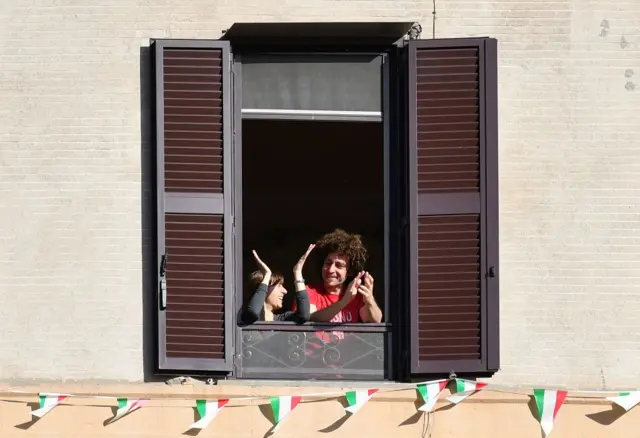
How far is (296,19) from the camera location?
9.12 meters

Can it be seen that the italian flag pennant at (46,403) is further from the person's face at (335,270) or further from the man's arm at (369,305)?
the man's arm at (369,305)

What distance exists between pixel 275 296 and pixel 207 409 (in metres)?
A: 0.99

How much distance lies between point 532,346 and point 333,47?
2420mm

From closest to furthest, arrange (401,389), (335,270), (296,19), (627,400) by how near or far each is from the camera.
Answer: (627,400) → (401,389) → (296,19) → (335,270)

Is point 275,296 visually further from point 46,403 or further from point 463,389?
point 46,403

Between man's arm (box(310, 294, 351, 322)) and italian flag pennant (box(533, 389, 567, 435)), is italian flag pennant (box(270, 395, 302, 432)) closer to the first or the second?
man's arm (box(310, 294, 351, 322))

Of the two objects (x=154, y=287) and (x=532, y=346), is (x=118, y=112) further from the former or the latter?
(x=532, y=346)

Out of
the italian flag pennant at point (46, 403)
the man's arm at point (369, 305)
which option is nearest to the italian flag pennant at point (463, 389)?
the man's arm at point (369, 305)

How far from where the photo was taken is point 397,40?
29.9 ft

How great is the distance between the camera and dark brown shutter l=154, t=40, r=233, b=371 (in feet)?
29.3

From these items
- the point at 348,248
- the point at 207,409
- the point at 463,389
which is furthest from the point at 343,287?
the point at 207,409

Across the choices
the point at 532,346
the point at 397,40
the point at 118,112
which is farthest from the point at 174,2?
the point at 532,346

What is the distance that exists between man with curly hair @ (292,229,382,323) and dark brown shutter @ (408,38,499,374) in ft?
1.33

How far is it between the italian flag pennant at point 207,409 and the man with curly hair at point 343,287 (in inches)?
34.1
